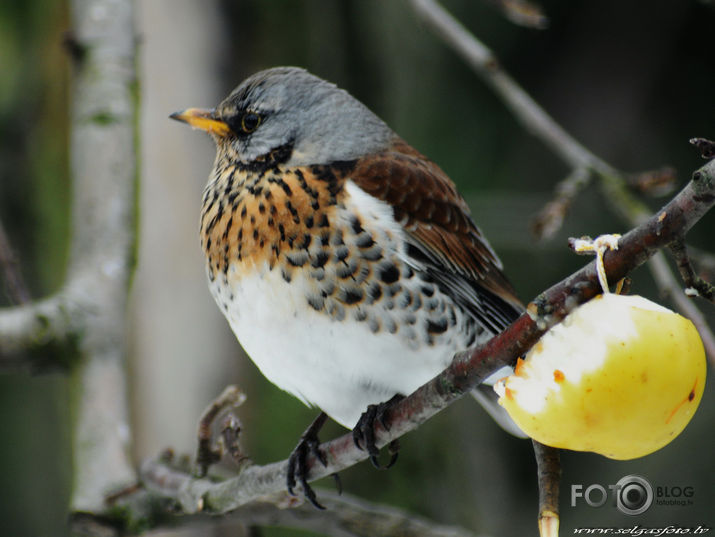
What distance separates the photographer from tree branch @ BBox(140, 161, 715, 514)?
42.9 inches

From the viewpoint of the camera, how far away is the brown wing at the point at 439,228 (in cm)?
224

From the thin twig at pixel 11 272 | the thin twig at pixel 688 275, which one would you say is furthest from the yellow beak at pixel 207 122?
the thin twig at pixel 688 275

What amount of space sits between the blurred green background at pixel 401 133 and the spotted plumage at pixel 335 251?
0.97m

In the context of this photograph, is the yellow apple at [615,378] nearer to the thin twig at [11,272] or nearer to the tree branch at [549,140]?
the tree branch at [549,140]

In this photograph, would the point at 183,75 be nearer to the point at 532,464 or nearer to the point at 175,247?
the point at 175,247

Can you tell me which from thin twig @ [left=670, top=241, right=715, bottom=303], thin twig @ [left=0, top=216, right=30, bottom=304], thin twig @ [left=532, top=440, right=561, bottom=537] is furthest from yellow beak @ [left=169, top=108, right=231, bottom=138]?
thin twig @ [left=670, top=241, right=715, bottom=303]

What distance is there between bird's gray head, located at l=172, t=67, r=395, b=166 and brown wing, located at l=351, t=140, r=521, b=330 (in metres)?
0.11

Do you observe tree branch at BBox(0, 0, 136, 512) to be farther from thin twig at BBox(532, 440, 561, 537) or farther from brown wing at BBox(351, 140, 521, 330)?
thin twig at BBox(532, 440, 561, 537)

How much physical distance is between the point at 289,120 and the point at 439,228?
495mm

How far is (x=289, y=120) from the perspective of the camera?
93.0 inches

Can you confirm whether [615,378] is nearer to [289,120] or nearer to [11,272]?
[289,120]

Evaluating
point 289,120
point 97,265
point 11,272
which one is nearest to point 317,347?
point 289,120

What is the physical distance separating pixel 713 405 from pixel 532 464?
1012mm

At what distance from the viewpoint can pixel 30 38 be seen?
390 cm
